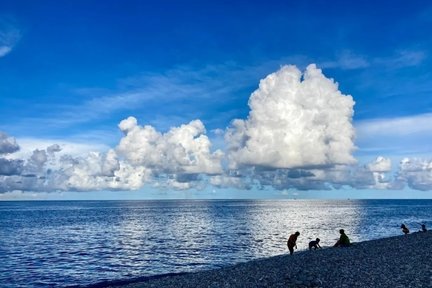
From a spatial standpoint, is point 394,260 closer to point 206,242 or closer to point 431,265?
point 431,265

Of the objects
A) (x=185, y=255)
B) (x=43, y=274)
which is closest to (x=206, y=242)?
(x=185, y=255)

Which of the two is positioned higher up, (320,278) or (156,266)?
(320,278)

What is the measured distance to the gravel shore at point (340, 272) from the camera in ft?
72.8

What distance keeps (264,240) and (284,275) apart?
1632 inches

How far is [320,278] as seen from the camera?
2344cm

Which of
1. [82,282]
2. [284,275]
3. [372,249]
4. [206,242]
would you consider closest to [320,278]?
[284,275]

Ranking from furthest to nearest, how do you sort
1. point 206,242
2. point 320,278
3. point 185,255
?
1. point 206,242
2. point 185,255
3. point 320,278

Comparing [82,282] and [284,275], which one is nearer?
[284,275]

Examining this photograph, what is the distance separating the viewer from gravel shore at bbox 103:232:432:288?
22.2 metres

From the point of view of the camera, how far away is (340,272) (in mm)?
24891

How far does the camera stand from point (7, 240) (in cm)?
7394

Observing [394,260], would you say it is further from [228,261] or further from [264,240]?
[264,240]

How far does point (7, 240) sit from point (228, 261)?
48289 millimetres

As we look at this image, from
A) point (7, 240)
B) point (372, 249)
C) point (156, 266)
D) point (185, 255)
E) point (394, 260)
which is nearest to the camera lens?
point (394, 260)
